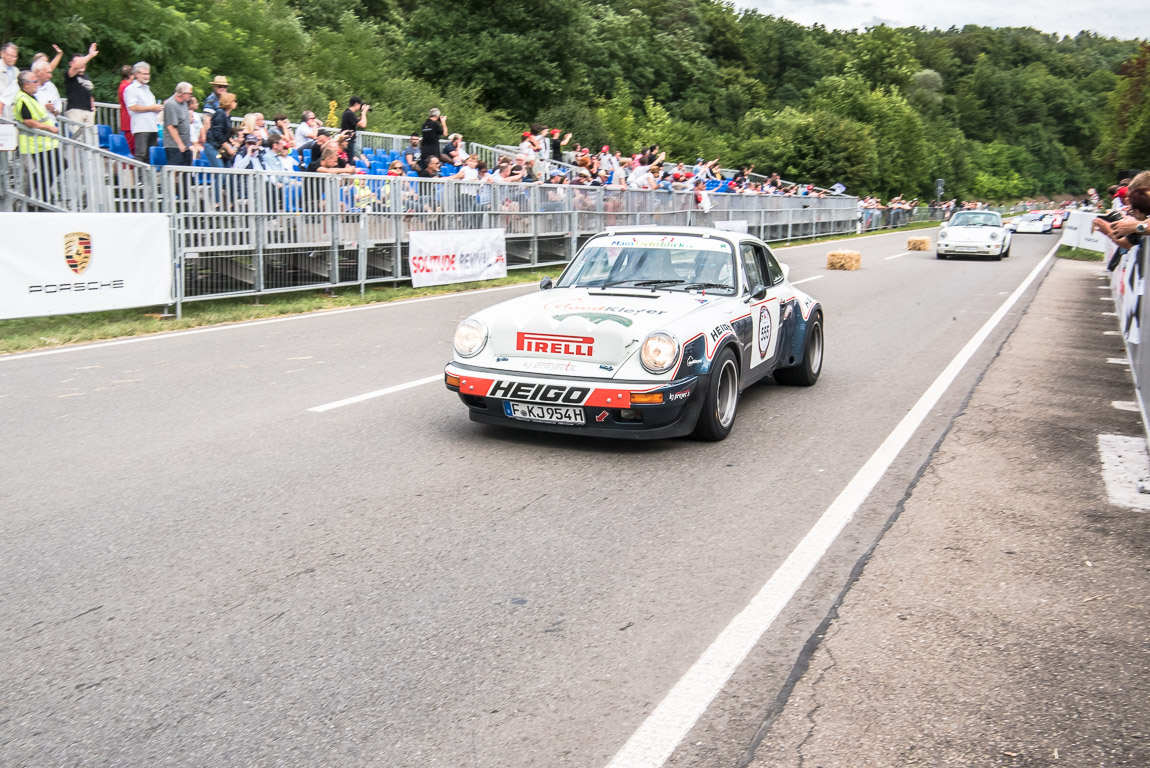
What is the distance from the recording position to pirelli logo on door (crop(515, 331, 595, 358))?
22.2 feet

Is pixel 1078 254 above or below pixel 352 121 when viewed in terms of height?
below

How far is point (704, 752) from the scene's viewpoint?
10.4ft

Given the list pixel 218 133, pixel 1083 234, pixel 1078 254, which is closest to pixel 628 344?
pixel 218 133

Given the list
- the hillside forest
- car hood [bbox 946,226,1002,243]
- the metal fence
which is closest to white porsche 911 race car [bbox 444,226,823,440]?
the metal fence

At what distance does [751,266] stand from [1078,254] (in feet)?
98.1

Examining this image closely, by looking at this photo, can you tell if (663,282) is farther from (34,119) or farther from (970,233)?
(970,233)

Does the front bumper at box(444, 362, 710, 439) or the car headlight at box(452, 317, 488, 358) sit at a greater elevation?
the car headlight at box(452, 317, 488, 358)

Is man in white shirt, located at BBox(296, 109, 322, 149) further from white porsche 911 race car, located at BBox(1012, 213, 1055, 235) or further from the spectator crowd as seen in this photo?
white porsche 911 race car, located at BBox(1012, 213, 1055, 235)

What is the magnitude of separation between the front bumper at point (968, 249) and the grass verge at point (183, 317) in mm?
17608

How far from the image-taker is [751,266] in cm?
844

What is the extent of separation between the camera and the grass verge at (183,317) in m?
11.2

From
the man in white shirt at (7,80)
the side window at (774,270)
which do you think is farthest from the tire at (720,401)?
the man in white shirt at (7,80)

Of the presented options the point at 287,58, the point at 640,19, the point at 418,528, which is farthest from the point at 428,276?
the point at 640,19

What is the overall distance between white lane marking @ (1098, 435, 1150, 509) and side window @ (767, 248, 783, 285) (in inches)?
111
